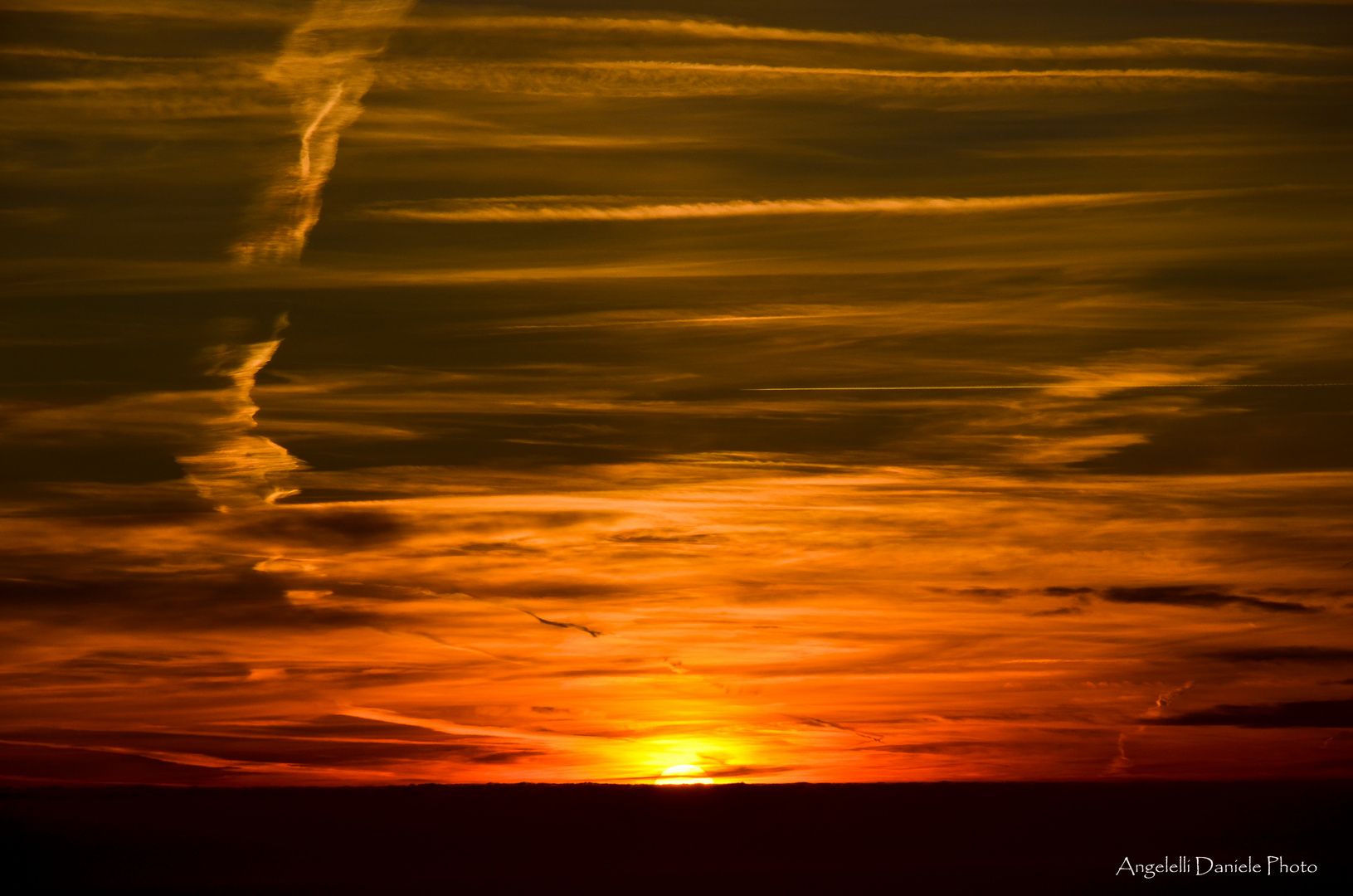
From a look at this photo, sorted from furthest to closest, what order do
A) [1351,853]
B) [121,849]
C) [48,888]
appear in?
[121,849]
[1351,853]
[48,888]

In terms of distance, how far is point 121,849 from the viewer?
35344 mm

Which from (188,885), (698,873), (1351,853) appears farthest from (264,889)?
(1351,853)

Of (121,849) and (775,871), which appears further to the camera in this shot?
(121,849)

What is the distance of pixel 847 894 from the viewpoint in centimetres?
2620

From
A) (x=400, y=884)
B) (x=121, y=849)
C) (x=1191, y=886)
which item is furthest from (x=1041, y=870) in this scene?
(x=121, y=849)

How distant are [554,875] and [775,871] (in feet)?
16.4

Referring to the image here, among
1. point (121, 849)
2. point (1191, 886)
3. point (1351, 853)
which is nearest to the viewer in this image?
point (1191, 886)

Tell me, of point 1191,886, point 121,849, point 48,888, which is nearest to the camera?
point 1191,886

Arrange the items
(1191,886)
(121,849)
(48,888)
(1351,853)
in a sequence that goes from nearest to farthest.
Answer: (1191,886), (48,888), (1351,853), (121,849)

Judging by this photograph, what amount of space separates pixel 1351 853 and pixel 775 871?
1392 cm

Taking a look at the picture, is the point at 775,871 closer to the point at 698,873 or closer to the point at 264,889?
the point at 698,873

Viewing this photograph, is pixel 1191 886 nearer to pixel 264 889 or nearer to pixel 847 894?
pixel 847 894

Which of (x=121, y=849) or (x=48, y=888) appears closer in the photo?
(x=48, y=888)

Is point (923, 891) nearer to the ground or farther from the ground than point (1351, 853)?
nearer to the ground
